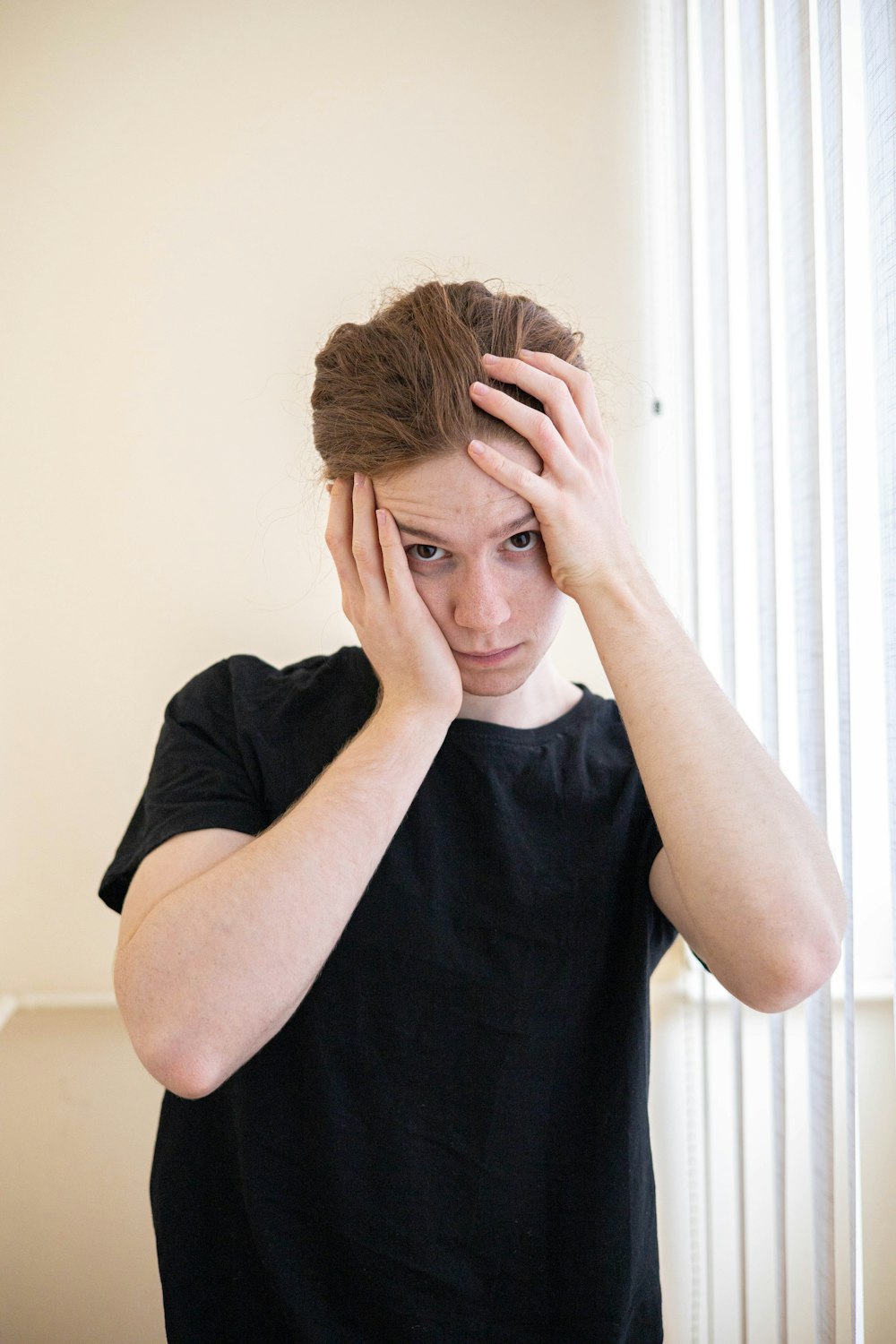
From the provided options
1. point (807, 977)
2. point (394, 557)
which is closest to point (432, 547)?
point (394, 557)

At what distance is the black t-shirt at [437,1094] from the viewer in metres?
1.06

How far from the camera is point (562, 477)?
101 centimetres

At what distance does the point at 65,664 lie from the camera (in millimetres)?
1667

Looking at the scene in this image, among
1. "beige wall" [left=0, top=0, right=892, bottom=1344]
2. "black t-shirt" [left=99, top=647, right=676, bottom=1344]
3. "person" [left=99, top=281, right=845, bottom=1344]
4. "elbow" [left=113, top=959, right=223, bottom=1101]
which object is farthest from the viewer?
"beige wall" [left=0, top=0, right=892, bottom=1344]

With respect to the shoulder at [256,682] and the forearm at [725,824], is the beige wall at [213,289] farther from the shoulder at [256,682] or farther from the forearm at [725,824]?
the forearm at [725,824]

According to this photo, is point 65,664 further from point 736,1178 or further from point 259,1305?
point 736,1178

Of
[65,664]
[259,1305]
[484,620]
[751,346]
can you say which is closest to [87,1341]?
[259,1305]

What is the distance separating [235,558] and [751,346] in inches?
34.0

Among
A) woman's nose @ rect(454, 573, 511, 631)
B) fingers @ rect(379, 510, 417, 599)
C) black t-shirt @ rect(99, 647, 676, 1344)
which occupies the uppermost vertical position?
fingers @ rect(379, 510, 417, 599)

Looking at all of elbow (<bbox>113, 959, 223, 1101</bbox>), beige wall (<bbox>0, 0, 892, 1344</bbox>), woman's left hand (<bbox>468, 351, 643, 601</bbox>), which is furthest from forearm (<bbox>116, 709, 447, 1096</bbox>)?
beige wall (<bbox>0, 0, 892, 1344</bbox>)

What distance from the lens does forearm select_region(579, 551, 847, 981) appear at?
2.87 ft

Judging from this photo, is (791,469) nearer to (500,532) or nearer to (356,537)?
(500,532)

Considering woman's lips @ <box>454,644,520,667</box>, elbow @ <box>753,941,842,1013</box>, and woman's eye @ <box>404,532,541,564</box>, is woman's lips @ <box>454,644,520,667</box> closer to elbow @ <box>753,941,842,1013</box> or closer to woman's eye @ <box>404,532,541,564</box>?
woman's eye @ <box>404,532,541,564</box>

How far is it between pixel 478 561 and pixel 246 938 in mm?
423
